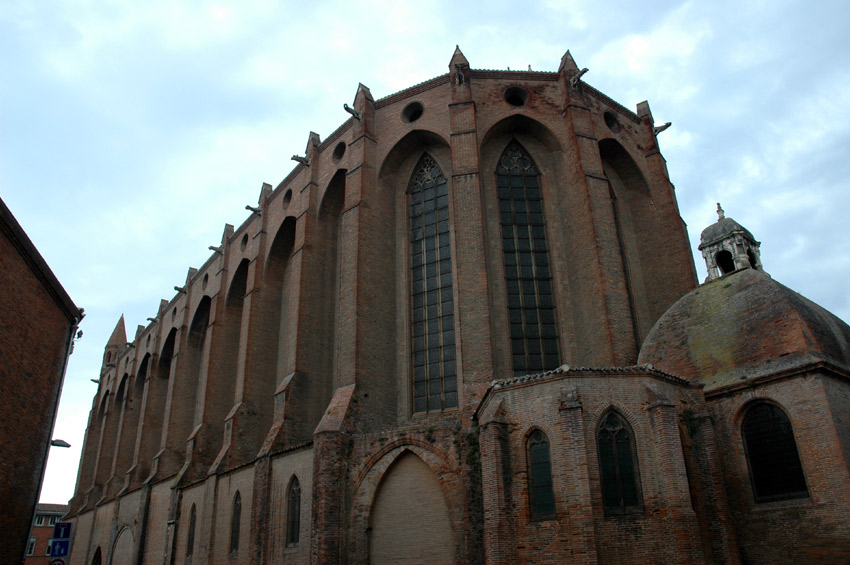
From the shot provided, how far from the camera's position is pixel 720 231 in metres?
18.0

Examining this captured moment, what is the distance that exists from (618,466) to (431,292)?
338 inches

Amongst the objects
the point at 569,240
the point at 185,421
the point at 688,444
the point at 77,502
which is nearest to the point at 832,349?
the point at 688,444

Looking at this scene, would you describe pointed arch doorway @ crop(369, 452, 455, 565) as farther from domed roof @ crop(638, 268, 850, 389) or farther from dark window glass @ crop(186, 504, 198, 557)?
dark window glass @ crop(186, 504, 198, 557)

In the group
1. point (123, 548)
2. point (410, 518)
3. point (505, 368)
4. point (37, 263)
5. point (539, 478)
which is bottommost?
point (410, 518)

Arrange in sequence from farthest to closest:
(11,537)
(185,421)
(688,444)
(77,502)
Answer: (77,502)
(185,421)
(11,537)
(688,444)

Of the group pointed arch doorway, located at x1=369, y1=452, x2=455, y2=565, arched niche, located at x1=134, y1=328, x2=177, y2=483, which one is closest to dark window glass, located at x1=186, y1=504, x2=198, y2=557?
arched niche, located at x1=134, y1=328, x2=177, y2=483

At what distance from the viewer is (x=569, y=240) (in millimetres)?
19188

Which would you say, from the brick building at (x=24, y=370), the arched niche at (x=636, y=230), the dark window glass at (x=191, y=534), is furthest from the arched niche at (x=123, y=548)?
the arched niche at (x=636, y=230)

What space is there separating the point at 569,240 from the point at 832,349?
715 centimetres

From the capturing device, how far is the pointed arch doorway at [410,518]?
591 inches

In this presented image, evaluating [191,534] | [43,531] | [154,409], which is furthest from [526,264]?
[43,531]

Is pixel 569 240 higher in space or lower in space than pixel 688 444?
higher

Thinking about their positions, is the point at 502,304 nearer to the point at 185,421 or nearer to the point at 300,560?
the point at 300,560

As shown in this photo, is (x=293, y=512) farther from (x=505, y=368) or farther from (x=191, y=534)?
(x=191, y=534)
